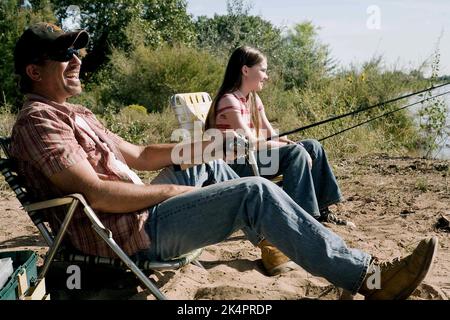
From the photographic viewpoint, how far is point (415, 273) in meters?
2.61

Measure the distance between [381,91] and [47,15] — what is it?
1386 cm

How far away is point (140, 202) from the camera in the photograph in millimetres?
2629

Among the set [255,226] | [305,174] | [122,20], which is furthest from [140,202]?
[122,20]

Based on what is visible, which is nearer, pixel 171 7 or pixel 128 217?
pixel 128 217

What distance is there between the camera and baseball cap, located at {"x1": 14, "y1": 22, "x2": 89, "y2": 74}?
2.67m

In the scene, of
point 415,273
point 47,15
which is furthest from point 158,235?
point 47,15

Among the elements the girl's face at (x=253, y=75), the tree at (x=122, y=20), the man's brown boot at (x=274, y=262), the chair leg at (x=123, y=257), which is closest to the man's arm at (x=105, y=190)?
the chair leg at (x=123, y=257)

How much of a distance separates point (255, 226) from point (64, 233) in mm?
835

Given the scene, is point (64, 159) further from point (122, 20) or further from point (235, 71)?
point (122, 20)

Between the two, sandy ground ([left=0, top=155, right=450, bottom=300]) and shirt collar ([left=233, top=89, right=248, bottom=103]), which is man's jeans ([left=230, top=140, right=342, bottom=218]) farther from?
shirt collar ([left=233, top=89, right=248, bottom=103])

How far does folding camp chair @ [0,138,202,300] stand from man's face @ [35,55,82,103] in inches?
14.0

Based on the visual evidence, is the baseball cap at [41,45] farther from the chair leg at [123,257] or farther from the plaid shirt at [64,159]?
the chair leg at [123,257]

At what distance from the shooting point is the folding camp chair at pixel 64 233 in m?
2.50
